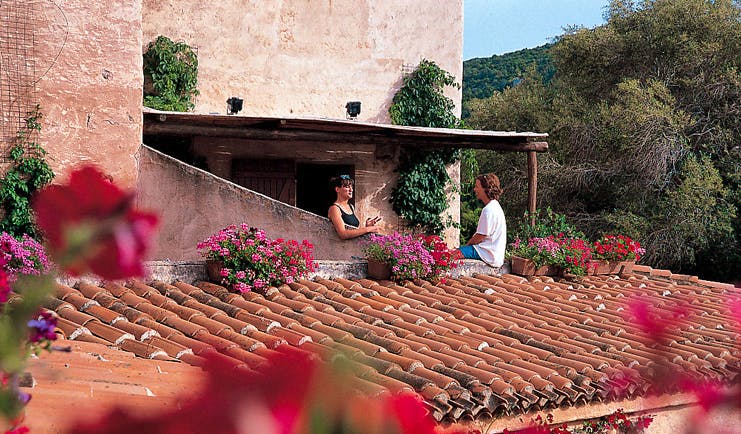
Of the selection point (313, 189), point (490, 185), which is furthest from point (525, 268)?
point (313, 189)

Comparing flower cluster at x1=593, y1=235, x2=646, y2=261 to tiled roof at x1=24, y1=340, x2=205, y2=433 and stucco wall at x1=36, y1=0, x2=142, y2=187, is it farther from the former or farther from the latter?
tiled roof at x1=24, y1=340, x2=205, y2=433

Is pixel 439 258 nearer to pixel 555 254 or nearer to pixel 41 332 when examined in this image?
pixel 555 254

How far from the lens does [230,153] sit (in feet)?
36.6

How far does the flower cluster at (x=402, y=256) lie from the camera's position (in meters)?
6.93

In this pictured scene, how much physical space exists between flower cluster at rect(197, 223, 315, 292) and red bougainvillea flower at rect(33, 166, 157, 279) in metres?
5.63

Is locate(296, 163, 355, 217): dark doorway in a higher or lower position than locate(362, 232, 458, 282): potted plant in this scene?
higher

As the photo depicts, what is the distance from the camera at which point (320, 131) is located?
10.4m

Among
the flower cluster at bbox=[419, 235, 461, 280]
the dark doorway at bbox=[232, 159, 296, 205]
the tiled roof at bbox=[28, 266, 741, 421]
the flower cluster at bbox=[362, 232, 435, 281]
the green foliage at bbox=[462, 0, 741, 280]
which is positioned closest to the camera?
the tiled roof at bbox=[28, 266, 741, 421]

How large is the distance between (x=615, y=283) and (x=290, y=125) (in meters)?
4.16

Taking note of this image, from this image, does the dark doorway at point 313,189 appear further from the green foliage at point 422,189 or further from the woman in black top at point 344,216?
the woman in black top at point 344,216

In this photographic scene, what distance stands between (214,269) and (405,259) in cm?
160

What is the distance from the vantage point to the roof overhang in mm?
9234

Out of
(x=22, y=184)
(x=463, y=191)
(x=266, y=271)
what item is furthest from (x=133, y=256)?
(x=463, y=191)

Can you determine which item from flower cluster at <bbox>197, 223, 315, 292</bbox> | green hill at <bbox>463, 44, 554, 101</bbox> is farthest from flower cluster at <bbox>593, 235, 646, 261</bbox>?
green hill at <bbox>463, 44, 554, 101</bbox>
